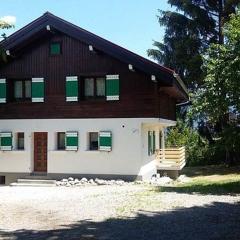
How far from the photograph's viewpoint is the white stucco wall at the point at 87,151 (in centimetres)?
2530

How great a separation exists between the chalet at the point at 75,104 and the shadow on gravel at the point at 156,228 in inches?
465

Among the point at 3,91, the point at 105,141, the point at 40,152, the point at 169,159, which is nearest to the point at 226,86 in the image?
the point at 105,141

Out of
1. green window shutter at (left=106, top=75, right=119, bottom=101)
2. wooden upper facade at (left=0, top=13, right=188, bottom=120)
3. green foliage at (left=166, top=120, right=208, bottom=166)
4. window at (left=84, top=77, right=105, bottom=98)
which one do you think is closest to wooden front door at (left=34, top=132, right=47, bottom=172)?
wooden upper facade at (left=0, top=13, right=188, bottom=120)

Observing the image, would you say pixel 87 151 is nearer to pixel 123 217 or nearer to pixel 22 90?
pixel 22 90

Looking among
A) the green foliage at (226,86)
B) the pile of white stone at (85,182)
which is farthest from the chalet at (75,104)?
the green foliage at (226,86)

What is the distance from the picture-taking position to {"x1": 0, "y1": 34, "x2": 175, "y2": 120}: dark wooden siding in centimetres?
2517

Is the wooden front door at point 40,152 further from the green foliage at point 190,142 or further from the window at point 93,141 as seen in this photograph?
the green foliage at point 190,142

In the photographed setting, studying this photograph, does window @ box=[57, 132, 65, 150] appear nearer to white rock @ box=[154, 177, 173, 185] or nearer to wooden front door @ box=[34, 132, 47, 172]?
wooden front door @ box=[34, 132, 47, 172]

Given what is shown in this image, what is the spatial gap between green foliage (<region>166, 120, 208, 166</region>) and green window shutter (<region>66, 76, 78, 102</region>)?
48.0 ft

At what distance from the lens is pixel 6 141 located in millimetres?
26812

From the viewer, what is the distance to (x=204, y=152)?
1566 inches

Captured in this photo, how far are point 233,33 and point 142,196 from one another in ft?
30.3

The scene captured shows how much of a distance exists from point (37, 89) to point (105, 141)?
178 inches

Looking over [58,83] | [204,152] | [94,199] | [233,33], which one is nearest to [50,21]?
[58,83]
